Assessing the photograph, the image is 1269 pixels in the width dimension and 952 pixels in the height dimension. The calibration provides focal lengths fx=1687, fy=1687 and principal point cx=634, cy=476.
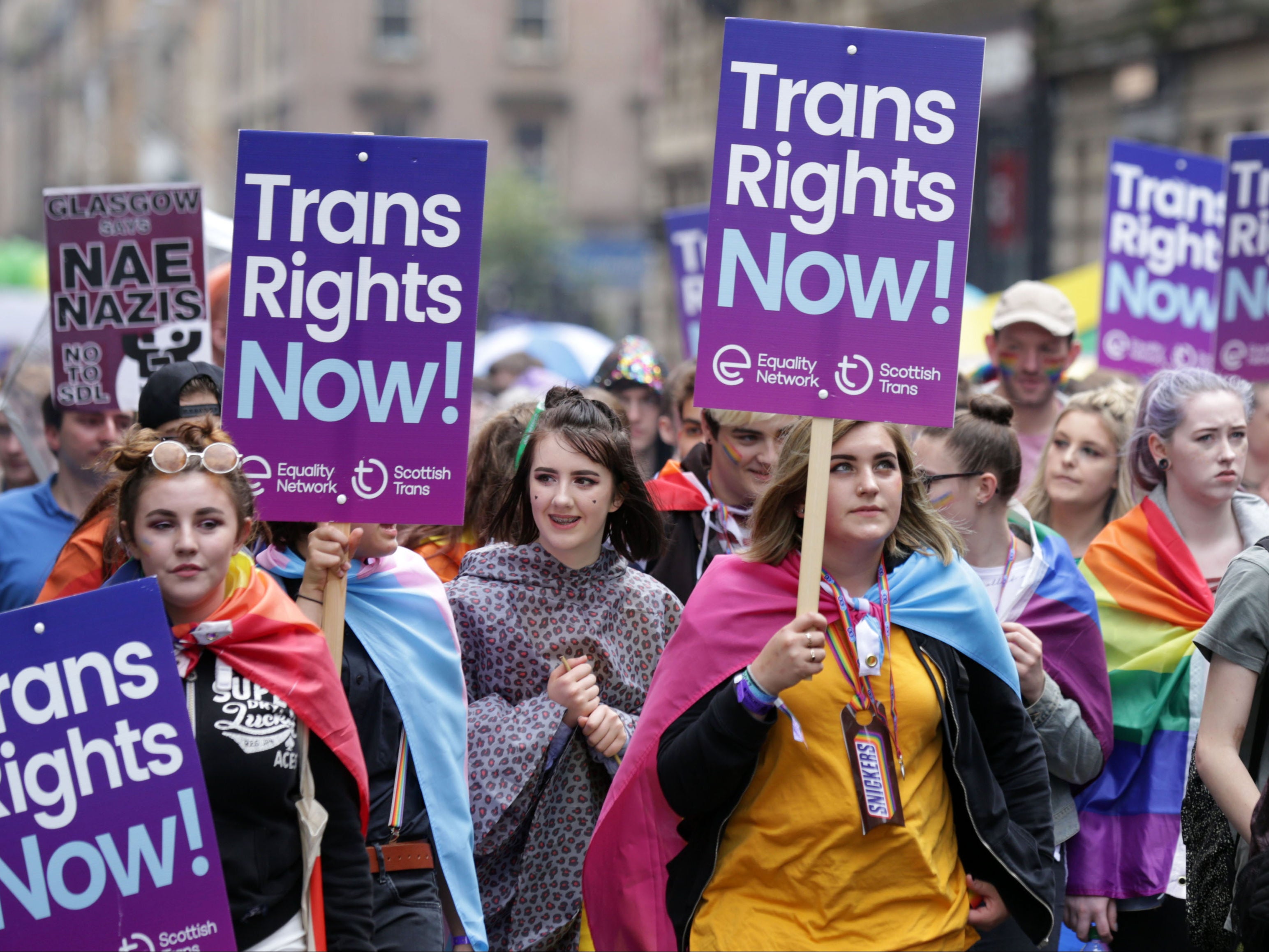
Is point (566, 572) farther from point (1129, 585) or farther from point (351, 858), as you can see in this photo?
point (1129, 585)

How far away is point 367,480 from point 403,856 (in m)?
0.91

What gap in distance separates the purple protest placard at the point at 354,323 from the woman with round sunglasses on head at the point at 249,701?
0.39 m

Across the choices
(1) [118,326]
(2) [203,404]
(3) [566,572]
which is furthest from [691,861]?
(1) [118,326]

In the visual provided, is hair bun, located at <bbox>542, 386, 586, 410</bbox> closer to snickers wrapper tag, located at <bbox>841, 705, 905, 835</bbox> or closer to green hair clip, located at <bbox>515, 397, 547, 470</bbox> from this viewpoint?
green hair clip, located at <bbox>515, 397, 547, 470</bbox>

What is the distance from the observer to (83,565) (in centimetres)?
449

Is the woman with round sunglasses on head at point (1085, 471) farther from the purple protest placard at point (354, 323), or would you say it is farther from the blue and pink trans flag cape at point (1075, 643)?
the purple protest placard at point (354, 323)

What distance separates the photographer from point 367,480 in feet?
13.2

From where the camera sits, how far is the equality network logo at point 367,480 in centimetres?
403

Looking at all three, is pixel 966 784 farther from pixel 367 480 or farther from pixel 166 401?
pixel 166 401

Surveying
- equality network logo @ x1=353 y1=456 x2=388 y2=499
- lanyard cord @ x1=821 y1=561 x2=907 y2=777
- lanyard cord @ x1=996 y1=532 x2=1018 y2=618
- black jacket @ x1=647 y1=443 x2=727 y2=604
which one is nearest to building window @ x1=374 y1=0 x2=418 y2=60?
black jacket @ x1=647 y1=443 x2=727 y2=604

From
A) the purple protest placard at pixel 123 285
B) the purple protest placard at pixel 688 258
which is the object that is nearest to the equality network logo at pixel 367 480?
the purple protest placard at pixel 123 285

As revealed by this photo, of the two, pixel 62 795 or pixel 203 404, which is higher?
pixel 203 404

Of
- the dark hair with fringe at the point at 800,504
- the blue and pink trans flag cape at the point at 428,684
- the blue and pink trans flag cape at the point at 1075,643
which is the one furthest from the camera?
the blue and pink trans flag cape at the point at 1075,643

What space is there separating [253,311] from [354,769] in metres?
1.16
